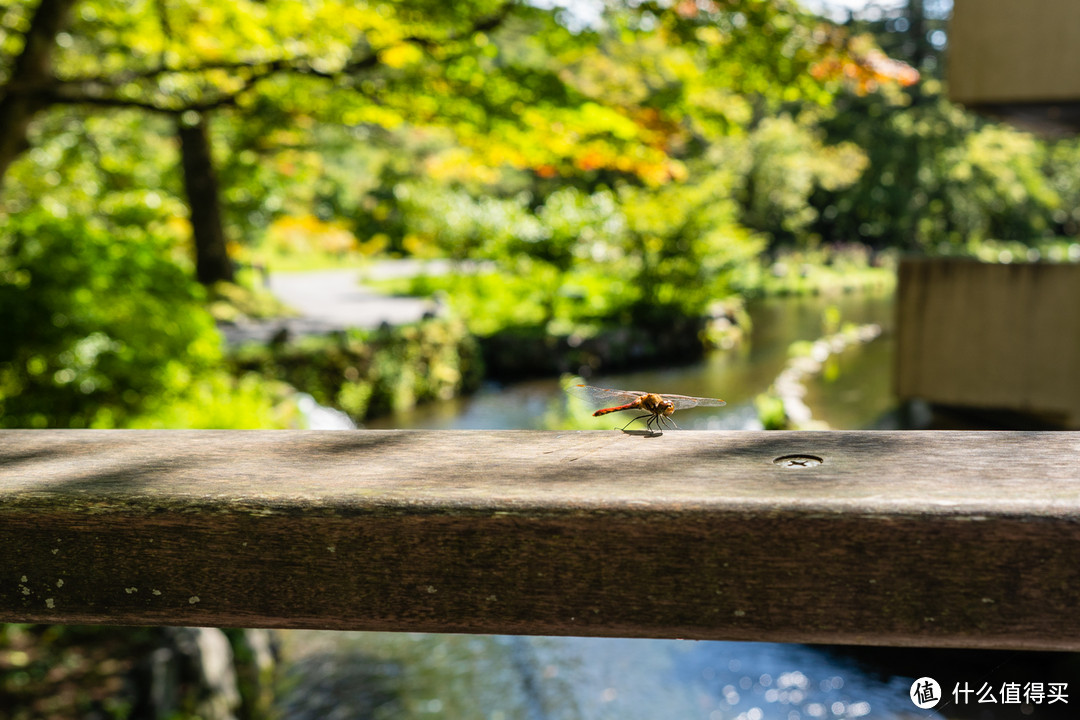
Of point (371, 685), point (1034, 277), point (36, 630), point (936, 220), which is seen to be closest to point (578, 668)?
point (371, 685)

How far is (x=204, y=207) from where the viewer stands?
13867mm

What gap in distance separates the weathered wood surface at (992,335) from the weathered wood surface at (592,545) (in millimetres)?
6356

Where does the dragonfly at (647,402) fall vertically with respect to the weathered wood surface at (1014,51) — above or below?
below

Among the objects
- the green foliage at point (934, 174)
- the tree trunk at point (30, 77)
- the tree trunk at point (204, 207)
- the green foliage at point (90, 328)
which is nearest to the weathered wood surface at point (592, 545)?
the green foliage at point (90, 328)

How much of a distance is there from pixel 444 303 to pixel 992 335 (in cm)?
1068

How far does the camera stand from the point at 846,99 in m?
27.1

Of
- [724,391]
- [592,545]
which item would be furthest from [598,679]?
[724,391]

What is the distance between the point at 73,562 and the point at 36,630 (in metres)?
4.11

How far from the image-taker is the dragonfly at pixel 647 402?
142 cm

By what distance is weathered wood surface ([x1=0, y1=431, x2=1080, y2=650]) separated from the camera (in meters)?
0.60

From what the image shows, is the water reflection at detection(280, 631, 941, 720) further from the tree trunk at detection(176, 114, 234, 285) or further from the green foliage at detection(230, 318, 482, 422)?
the tree trunk at detection(176, 114, 234, 285)

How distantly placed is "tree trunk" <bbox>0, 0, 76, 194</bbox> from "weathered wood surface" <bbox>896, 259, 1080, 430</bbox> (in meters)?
6.48

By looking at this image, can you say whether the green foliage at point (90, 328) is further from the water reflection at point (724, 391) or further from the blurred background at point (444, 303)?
the water reflection at point (724, 391)

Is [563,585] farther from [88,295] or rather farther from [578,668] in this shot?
[88,295]
